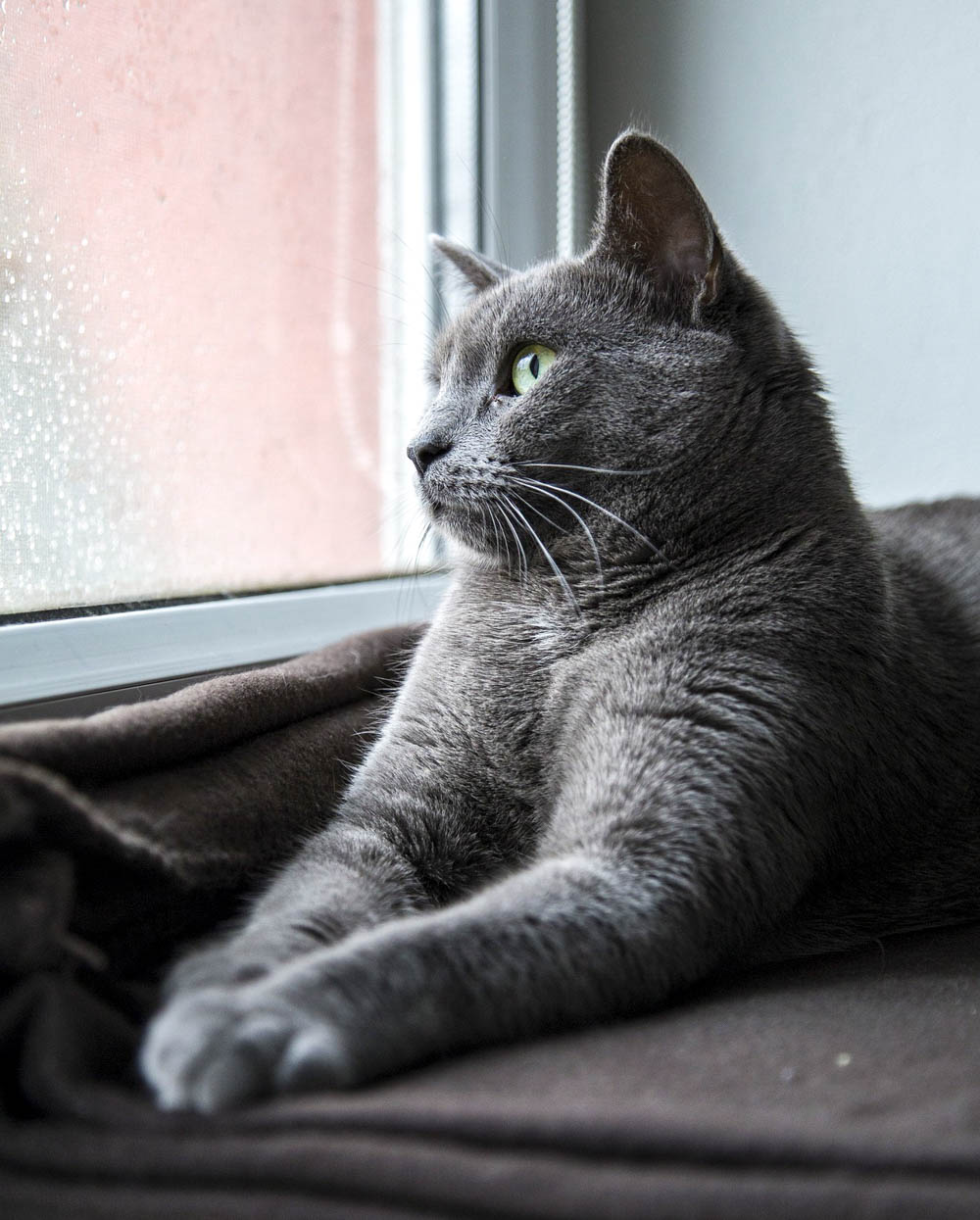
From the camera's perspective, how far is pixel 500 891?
745 mm

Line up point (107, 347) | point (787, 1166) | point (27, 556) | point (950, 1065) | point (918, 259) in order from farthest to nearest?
1. point (918, 259)
2. point (107, 347)
3. point (27, 556)
4. point (950, 1065)
5. point (787, 1166)

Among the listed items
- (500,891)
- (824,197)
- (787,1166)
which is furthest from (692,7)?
(787,1166)

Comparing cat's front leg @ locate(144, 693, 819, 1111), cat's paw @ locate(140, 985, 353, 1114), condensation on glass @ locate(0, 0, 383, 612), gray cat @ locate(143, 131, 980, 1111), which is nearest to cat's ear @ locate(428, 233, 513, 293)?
gray cat @ locate(143, 131, 980, 1111)

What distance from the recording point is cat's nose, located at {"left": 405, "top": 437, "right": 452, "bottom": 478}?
1.05m

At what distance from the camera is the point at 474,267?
126 cm

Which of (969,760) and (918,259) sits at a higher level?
(918,259)

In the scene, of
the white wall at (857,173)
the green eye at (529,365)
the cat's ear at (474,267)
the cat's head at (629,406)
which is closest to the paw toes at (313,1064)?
the cat's head at (629,406)

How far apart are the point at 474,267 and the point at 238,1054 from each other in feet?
3.14

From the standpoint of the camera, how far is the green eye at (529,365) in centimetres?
105

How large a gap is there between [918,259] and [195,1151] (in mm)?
1552

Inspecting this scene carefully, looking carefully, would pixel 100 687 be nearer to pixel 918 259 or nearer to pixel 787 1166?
pixel 787 1166

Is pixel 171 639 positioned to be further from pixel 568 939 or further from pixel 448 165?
pixel 448 165

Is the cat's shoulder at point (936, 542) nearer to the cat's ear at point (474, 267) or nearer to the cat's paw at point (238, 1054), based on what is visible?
the cat's ear at point (474, 267)

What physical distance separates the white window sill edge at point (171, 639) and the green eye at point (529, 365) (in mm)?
513
